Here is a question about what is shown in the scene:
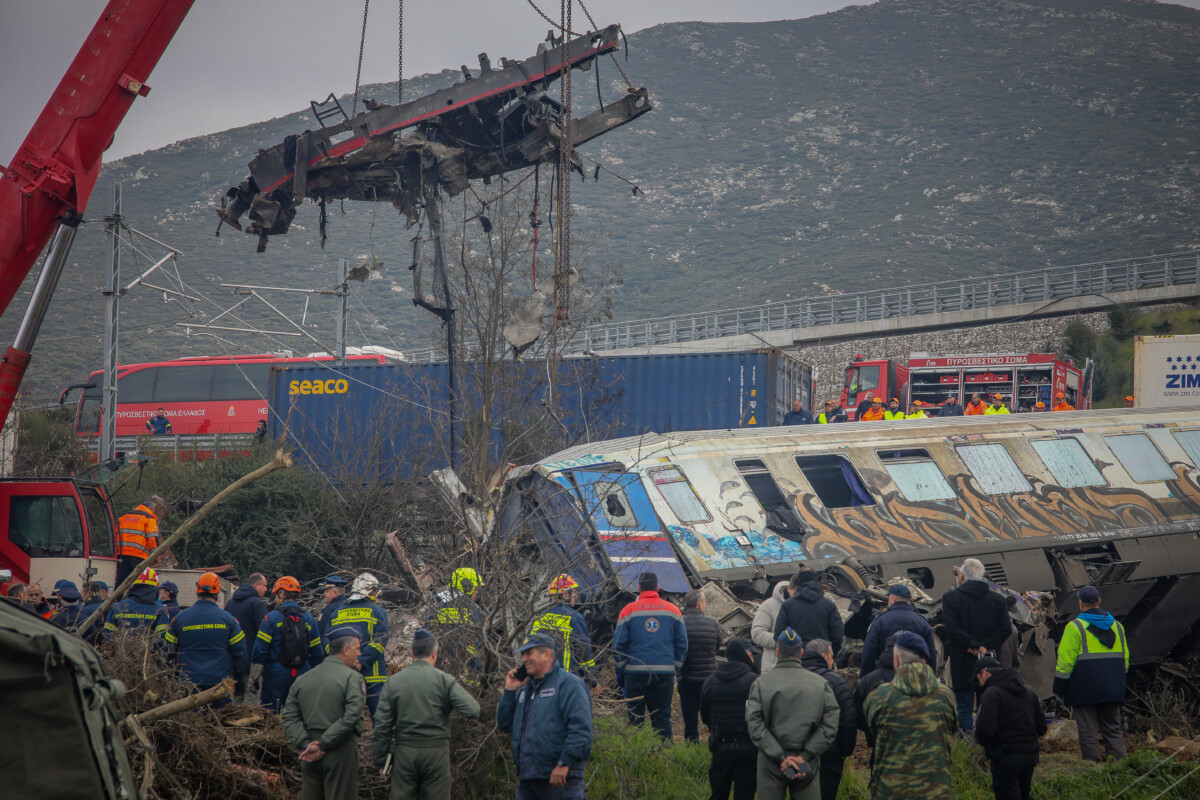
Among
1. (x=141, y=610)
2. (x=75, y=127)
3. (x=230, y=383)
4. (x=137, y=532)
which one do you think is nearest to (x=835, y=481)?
(x=141, y=610)

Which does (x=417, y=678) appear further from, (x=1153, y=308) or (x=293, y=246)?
(x=293, y=246)

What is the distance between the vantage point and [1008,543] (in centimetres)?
1409

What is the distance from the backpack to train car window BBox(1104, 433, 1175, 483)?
12.9 meters

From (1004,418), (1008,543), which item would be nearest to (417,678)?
(1008,543)

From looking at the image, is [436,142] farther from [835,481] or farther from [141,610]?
[141,610]

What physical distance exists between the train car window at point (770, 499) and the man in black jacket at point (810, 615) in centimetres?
→ 385

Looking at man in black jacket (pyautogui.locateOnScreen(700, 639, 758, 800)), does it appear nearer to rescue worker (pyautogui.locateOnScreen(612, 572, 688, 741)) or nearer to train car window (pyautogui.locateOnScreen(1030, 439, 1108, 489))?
rescue worker (pyautogui.locateOnScreen(612, 572, 688, 741))

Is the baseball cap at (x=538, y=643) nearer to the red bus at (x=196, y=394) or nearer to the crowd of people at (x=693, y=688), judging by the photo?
the crowd of people at (x=693, y=688)

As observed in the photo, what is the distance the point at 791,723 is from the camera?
6520 mm

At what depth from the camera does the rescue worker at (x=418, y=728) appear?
659cm

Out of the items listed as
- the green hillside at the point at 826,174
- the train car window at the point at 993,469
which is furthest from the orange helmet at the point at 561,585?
the green hillside at the point at 826,174

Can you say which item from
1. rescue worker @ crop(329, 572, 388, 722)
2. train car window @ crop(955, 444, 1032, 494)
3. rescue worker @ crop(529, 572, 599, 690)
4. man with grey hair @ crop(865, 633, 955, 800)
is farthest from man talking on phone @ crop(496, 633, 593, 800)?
train car window @ crop(955, 444, 1032, 494)

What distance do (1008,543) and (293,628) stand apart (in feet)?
32.7

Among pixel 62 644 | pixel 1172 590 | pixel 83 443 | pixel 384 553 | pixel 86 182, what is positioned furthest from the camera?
pixel 83 443
